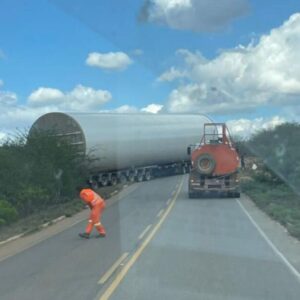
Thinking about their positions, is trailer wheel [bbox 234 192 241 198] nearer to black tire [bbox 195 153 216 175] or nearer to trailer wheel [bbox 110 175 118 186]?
black tire [bbox 195 153 216 175]

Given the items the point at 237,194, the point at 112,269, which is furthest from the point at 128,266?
the point at 237,194

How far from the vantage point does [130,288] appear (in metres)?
9.30

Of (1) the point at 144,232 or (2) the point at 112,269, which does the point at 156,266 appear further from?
(1) the point at 144,232

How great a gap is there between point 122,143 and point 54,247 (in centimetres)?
2960

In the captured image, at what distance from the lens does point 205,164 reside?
3188 cm

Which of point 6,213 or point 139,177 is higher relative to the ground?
point 139,177

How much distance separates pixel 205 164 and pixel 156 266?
2071 cm

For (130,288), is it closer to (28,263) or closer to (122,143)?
(28,263)

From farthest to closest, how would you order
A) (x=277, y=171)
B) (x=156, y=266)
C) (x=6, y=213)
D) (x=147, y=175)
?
(x=147, y=175) → (x=277, y=171) → (x=6, y=213) → (x=156, y=266)

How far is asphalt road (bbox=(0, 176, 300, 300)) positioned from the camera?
909 cm

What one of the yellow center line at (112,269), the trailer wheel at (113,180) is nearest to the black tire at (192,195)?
the trailer wheel at (113,180)

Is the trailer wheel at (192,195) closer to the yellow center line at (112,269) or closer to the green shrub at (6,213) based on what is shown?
the green shrub at (6,213)

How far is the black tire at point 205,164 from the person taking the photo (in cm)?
3152

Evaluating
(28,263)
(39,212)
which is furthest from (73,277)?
(39,212)
